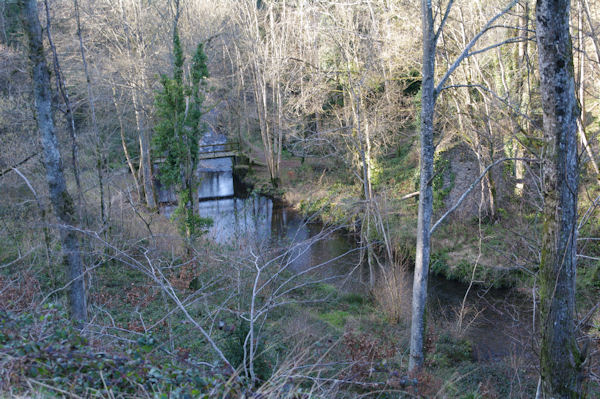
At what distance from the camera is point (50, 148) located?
6746mm

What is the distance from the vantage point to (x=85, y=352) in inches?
155

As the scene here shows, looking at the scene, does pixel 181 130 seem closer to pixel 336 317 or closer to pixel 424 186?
pixel 336 317

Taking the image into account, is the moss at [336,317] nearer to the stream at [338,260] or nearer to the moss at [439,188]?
the stream at [338,260]

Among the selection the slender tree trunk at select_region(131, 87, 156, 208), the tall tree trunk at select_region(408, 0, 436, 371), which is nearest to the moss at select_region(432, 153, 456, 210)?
the tall tree trunk at select_region(408, 0, 436, 371)

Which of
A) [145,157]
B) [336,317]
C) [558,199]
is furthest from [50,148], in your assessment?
[145,157]

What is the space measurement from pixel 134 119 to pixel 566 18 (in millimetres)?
21662

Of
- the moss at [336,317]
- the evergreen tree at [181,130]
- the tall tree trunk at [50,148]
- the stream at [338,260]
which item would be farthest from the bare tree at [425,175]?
the evergreen tree at [181,130]

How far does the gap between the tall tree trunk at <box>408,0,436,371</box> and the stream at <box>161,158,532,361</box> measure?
4.72ft

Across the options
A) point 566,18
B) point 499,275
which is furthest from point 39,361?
point 499,275

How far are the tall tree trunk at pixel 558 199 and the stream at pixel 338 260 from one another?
2.56 m

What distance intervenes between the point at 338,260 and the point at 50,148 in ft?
36.6

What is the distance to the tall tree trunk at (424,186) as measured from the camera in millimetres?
7164

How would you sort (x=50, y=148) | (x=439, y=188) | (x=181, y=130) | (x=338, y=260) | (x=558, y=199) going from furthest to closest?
1. (x=439, y=188)
2. (x=338, y=260)
3. (x=181, y=130)
4. (x=50, y=148)
5. (x=558, y=199)

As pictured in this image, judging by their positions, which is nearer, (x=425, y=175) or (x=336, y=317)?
(x=425, y=175)
